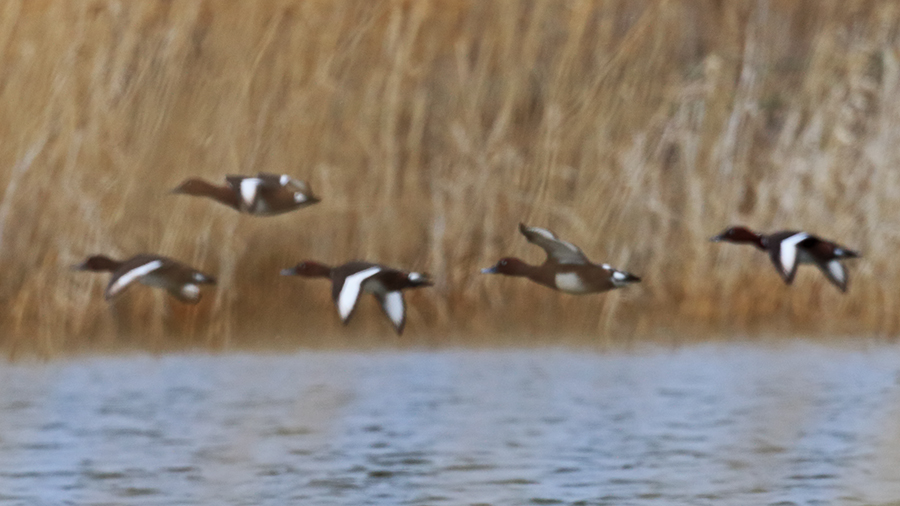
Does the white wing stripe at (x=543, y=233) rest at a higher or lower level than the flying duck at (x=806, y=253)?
higher

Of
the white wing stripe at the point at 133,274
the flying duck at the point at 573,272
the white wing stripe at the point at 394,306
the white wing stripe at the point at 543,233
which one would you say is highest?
the white wing stripe at the point at 543,233

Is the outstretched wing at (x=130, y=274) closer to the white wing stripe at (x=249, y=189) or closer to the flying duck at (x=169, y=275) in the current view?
the flying duck at (x=169, y=275)

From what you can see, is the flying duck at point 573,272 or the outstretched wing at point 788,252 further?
the flying duck at point 573,272

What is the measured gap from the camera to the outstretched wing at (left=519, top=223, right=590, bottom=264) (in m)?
7.20

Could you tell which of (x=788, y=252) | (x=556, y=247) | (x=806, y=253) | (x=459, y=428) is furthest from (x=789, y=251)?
(x=459, y=428)

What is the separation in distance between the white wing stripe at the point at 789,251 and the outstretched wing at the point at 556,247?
958mm

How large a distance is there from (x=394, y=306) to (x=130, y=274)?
1165 millimetres

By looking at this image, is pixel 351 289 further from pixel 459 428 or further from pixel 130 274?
pixel 459 428

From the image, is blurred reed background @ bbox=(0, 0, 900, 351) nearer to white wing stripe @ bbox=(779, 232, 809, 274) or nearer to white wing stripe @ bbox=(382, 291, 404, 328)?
white wing stripe @ bbox=(382, 291, 404, 328)

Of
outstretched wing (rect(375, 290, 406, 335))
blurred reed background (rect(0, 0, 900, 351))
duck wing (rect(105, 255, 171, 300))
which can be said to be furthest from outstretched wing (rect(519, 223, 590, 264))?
blurred reed background (rect(0, 0, 900, 351))

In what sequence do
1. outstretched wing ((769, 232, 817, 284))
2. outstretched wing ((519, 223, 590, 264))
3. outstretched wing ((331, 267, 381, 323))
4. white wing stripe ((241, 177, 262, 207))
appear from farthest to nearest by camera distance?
1. white wing stripe ((241, 177, 262, 207))
2. outstretched wing ((519, 223, 590, 264))
3. outstretched wing ((769, 232, 817, 284))
4. outstretched wing ((331, 267, 381, 323))

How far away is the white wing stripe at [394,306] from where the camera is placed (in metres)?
7.44

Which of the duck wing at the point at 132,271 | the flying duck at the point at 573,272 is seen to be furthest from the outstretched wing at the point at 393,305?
the duck wing at the point at 132,271

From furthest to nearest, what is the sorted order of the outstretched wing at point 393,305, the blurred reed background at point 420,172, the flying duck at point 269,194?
the blurred reed background at point 420,172, the flying duck at point 269,194, the outstretched wing at point 393,305
